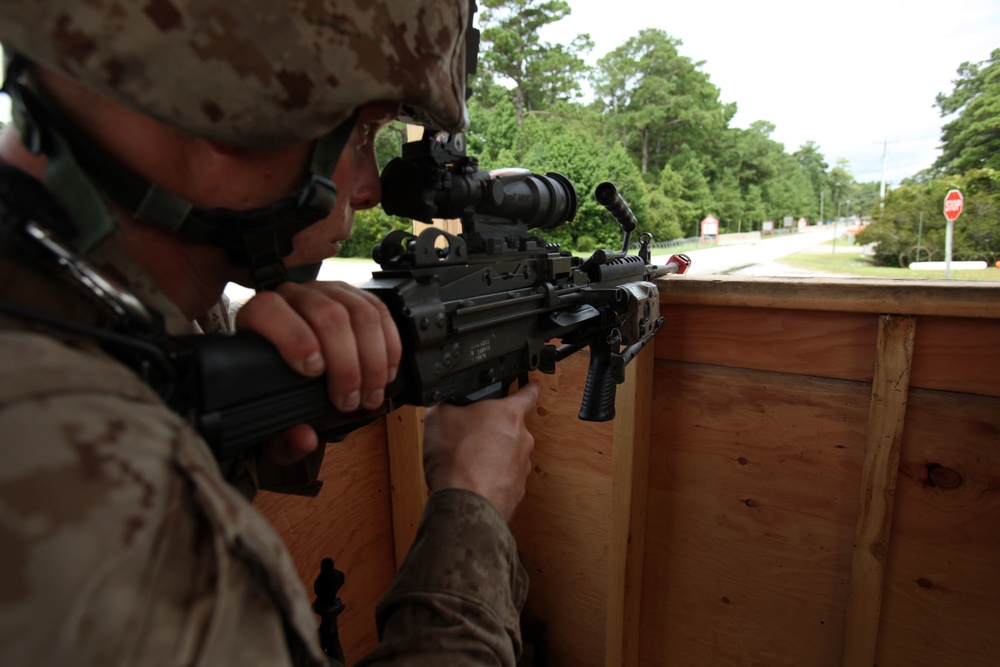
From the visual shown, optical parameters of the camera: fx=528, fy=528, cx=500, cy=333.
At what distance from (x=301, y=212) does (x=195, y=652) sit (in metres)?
0.56

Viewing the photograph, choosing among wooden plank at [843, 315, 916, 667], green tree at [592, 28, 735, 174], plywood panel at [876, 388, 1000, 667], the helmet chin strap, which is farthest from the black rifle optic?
green tree at [592, 28, 735, 174]

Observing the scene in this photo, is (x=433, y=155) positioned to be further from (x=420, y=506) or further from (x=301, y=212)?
(x=420, y=506)

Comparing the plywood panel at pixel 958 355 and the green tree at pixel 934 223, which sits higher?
the green tree at pixel 934 223

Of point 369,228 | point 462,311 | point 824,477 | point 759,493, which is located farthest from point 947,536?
point 369,228

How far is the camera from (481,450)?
3.44ft

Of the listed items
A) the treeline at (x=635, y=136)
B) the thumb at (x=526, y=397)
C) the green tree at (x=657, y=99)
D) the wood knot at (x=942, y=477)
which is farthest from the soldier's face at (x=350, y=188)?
the green tree at (x=657, y=99)

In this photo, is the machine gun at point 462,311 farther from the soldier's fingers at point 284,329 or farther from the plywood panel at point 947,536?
the plywood panel at point 947,536

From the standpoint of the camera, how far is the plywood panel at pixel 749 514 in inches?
61.1

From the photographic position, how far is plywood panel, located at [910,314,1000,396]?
4.29ft

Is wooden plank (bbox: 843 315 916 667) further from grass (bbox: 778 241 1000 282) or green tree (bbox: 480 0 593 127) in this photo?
green tree (bbox: 480 0 593 127)

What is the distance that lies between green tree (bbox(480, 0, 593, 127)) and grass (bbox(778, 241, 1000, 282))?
2.28 metres

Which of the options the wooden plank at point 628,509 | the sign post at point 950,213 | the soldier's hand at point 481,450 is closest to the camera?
the soldier's hand at point 481,450

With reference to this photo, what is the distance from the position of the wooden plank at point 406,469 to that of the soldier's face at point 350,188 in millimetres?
1190

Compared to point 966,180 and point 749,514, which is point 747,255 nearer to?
point 966,180
